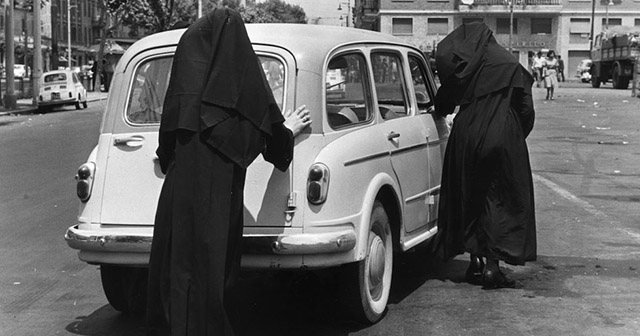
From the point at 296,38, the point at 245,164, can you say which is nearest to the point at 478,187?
the point at 296,38

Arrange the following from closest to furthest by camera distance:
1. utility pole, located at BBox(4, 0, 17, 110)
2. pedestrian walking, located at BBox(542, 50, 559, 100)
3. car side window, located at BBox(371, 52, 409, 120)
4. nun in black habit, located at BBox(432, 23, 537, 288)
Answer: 1. car side window, located at BBox(371, 52, 409, 120)
2. nun in black habit, located at BBox(432, 23, 537, 288)
3. pedestrian walking, located at BBox(542, 50, 559, 100)
4. utility pole, located at BBox(4, 0, 17, 110)

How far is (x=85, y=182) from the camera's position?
17.6 feet

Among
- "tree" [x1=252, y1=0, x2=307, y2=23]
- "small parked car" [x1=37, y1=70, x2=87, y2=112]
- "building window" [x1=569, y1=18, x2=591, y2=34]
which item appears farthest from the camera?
"tree" [x1=252, y1=0, x2=307, y2=23]

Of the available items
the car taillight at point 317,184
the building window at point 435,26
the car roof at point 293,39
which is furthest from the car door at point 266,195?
the building window at point 435,26

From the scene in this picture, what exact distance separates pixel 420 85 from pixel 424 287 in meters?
1.59

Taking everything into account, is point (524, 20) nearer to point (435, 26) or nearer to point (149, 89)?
point (435, 26)

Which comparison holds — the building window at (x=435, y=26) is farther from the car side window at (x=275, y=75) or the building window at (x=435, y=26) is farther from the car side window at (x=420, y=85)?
the car side window at (x=275, y=75)

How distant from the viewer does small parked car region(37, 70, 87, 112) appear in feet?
116

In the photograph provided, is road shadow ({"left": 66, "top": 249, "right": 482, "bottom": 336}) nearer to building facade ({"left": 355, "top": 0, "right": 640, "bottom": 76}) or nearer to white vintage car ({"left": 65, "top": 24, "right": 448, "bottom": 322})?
white vintage car ({"left": 65, "top": 24, "right": 448, "bottom": 322})

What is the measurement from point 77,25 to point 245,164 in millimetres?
106289

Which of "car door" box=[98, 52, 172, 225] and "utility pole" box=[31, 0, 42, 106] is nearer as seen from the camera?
"car door" box=[98, 52, 172, 225]

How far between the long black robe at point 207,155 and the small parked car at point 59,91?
1282 inches

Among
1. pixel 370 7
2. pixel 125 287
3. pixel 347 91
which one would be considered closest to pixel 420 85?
pixel 347 91

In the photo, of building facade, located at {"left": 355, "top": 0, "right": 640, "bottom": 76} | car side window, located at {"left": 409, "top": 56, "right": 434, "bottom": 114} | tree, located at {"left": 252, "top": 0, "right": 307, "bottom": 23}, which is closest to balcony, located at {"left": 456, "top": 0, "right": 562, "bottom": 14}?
building facade, located at {"left": 355, "top": 0, "right": 640, "bottom": 76}
